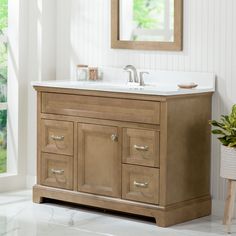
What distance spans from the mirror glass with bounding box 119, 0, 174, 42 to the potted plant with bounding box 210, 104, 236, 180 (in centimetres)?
79

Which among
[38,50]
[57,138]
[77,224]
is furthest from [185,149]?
[38,50]

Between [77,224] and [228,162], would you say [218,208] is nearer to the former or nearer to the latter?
[228,162]

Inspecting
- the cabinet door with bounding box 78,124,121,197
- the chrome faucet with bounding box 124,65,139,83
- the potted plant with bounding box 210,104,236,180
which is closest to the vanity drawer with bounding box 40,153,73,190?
the cabinet door with bounding box 78,124,121,197

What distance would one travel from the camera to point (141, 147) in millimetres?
4918

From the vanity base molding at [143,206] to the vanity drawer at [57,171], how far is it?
46 mm

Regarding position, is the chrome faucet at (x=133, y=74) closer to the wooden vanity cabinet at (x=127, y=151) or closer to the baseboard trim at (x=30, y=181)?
the wooden vanity cabinet at (x=127, y=151)

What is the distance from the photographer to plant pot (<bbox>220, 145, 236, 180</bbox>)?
4.74 meters

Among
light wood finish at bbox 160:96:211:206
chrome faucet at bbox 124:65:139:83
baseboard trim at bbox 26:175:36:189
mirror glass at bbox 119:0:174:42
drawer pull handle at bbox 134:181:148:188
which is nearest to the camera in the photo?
light wood finish at bbox 160:96:211:206

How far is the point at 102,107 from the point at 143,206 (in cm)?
71

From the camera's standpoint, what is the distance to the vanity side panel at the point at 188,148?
4852 millimetres

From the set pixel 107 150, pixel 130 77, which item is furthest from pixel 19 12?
pixel 107 150

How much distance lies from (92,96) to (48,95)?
42cm

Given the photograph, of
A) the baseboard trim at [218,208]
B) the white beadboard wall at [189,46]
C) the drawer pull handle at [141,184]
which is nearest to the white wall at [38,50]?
the white beadboard wall at [189,46]

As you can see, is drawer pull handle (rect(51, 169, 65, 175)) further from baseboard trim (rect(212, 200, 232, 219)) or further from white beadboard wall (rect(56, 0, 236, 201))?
baseboard trim (rect(212, 200, 232, 219))
